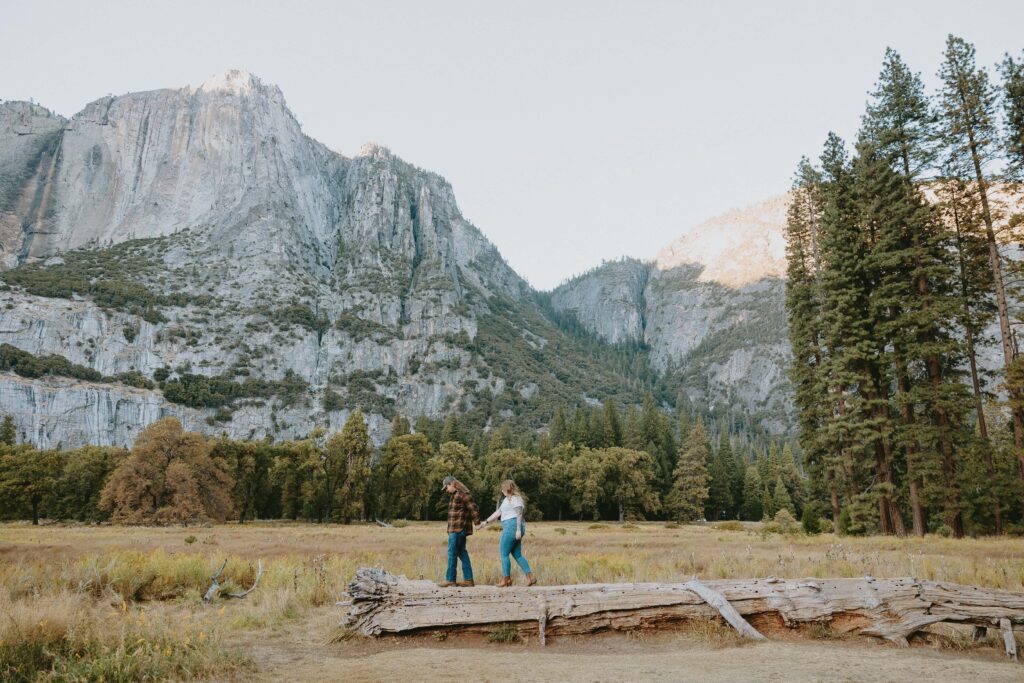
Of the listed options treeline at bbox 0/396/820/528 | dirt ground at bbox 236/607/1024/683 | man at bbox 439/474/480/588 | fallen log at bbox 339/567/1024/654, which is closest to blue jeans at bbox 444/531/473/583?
man at bbox 439/474/480/588

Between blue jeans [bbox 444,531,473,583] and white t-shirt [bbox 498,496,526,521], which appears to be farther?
blue jeans [bbox 444,531,473,583]

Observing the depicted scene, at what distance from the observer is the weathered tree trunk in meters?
8.89

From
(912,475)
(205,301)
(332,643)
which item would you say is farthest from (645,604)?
(205,301)

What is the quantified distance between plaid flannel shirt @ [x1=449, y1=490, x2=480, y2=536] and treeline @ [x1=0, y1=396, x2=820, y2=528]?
3419cm

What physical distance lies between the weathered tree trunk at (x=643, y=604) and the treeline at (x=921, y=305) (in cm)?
1628

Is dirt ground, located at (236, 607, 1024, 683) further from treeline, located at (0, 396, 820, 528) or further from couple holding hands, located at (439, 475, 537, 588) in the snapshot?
treeline, located at (0, 396, 820, 528)

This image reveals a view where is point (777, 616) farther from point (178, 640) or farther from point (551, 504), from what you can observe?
point (551, 504)

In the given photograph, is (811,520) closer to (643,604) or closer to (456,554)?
(643,604)

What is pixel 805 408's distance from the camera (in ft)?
108

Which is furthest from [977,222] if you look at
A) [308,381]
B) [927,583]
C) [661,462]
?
[308,381]

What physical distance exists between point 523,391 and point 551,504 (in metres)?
103

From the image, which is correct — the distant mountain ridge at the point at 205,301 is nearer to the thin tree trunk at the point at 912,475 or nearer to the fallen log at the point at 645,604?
the thin tree trunk at the point at 912,475

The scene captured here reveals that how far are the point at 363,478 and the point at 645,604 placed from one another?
56.4m

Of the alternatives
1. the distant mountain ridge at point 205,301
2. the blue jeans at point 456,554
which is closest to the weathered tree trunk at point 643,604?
the blue jeans at point 456,554
